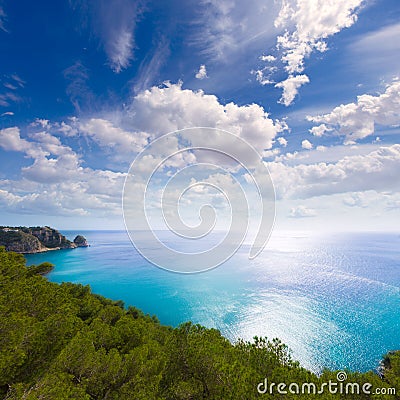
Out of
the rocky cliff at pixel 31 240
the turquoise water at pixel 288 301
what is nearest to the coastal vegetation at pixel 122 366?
the turquoise water at pixel 288 301

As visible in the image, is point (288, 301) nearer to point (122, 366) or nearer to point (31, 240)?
point (122, 366)

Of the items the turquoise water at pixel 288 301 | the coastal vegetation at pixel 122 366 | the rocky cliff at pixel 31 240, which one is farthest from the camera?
the rocky cliff at pixel 31 240

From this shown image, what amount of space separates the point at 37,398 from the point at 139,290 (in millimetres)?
62541

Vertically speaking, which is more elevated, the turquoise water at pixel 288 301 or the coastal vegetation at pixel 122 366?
the coastal vegetation at pixel 122 366

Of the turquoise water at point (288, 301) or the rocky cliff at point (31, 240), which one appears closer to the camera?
the turquoise water at point (288, 301)

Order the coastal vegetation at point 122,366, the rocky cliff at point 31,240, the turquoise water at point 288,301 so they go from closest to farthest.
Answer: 1. the coastal vegetation at point 122,366
2. the turquoise water at point 288,301
3. the rocky cliff at point 31,240

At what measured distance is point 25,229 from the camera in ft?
422

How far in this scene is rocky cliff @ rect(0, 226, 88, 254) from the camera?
107012 millimetres

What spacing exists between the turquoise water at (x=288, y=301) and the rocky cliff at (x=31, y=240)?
31866 millimetres

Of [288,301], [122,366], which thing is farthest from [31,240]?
[122,366]

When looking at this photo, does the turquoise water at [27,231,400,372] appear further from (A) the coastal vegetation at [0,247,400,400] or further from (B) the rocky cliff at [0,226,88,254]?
(B) the rocky cliff at [0,226,88,254]

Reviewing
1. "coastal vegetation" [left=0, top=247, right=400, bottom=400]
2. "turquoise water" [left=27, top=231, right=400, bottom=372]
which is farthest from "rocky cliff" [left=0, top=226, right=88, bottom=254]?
"coastal vegetation" [left=0, top=247, right=400, bottom=400]

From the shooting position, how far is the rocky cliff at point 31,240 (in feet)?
351

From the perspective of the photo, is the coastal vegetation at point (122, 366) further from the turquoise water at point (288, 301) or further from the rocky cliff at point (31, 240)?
the rocky cliff at point (31, 240)
